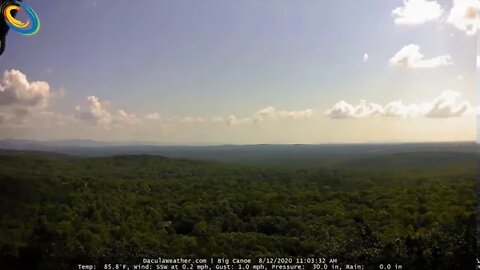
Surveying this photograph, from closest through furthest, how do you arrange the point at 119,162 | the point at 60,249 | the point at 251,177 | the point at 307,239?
the point at 60,249 → the point at 307,239 → the point at 119,162 → the point at 251,177

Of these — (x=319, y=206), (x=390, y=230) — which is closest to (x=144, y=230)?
(x=319, y=206)

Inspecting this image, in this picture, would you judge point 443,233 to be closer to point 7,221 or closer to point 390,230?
point 390,230

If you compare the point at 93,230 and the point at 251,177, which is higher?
the point at 251,177

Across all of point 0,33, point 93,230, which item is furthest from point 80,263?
point 0,33

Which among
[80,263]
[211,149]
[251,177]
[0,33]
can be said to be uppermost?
[0,33]

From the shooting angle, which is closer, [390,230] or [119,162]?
[390,230]

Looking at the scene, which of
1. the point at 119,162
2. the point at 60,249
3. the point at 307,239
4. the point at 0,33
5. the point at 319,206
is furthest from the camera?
the point at 119,162
